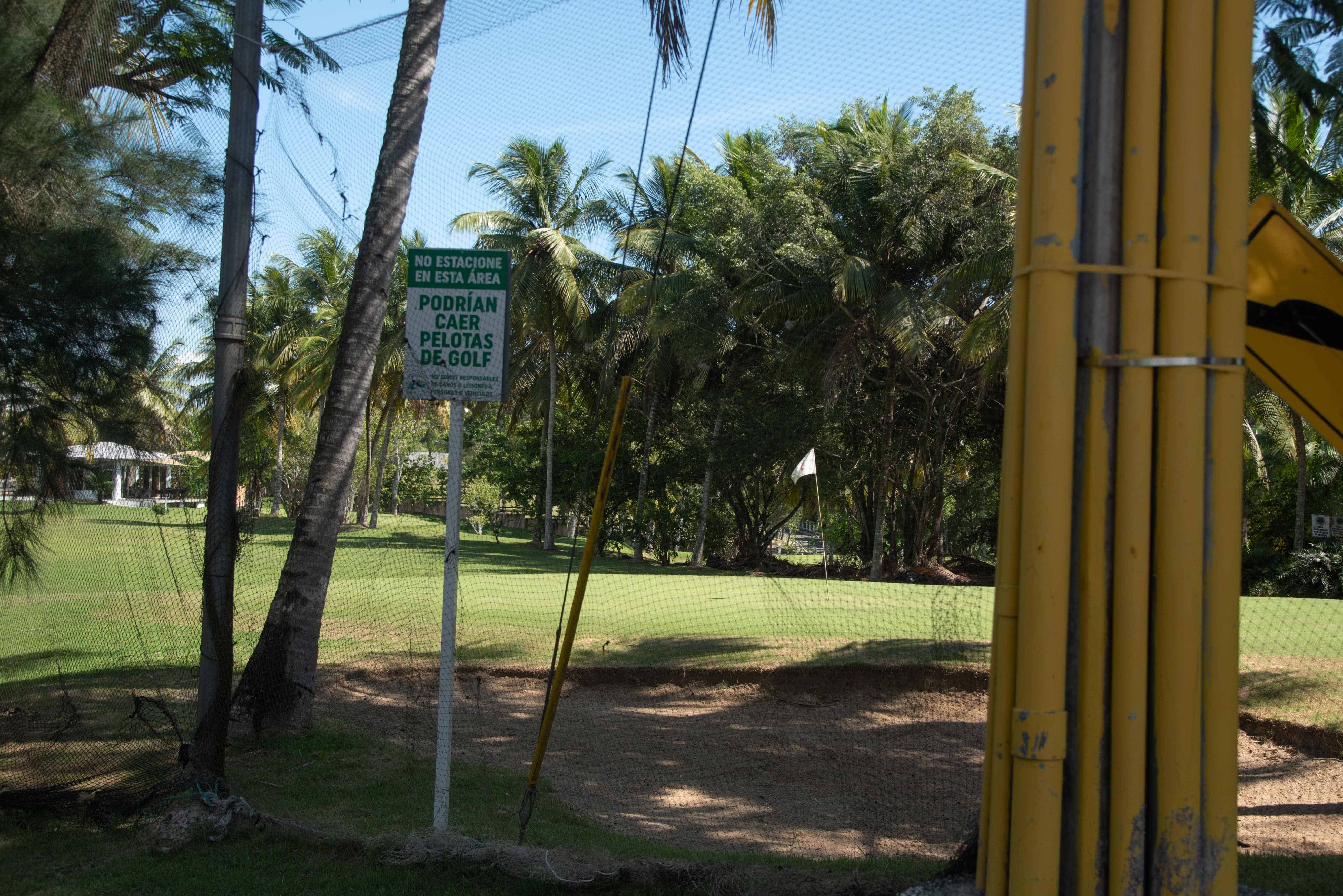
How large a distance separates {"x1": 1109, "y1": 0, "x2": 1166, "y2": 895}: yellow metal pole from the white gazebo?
6022 millimetres

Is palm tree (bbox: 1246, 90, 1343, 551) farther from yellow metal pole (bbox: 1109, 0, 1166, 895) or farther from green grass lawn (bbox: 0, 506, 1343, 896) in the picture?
green grass lawn (bbox: 0, 506, 1343, 896)

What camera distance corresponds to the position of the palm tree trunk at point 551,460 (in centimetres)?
2741

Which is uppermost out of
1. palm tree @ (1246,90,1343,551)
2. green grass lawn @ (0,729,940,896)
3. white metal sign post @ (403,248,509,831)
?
palm tree @ (1246,90,1343,551)

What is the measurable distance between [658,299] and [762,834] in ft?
60.5

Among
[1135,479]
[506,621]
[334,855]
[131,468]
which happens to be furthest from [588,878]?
[506,621]

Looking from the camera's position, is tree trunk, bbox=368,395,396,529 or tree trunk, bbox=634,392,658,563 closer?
tree trunk, bbox=634,392,658,563

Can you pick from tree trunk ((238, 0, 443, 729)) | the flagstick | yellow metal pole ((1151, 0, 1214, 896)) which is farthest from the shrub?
yellow metal pole ((1151, 0, 1214, 896))

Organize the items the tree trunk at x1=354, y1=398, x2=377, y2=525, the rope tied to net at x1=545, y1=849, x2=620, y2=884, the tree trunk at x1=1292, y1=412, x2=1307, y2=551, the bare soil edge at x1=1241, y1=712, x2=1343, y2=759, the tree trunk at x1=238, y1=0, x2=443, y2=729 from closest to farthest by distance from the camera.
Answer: the rope tied to net at x1=545, y1=849, x2=620, y2=884
the tree trunk at x1=238, y1=0, x2=443, y2=729
the bare soil edge at x1=1241, y1=712, x2=1343, y2=759
the tree trunk at x1=1292, y1=412, x2=1307, y2=551
the tree trunk at x1=354, y1=398, x2=377, y2=525

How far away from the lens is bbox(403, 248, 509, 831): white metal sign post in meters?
4.80

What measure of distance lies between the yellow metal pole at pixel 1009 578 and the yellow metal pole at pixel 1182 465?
0.96 feet

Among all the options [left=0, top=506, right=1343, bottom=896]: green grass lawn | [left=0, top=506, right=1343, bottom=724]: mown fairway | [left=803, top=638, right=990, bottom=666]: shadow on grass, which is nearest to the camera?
[left=0, top=506, right=1343, bottom=896]: green grass lawn

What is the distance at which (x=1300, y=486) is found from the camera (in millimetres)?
21422

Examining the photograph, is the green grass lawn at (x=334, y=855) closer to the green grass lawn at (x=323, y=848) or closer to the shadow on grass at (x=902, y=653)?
the green grass lawn at (x=323, y=848)

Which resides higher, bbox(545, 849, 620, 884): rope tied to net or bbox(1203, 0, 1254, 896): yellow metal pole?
bbox(1203, 0, 1254, 896): yellow metal pole
